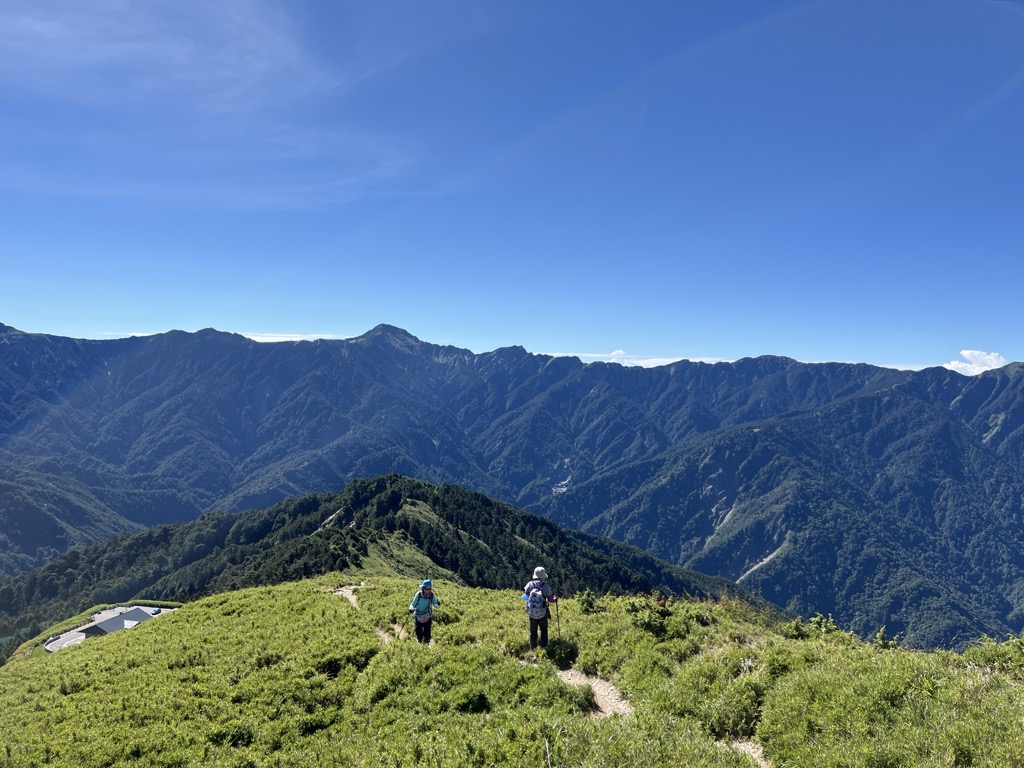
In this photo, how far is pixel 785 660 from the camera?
1551 cm

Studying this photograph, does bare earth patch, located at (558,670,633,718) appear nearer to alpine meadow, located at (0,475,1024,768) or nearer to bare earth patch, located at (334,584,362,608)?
alpine meadow, located at (0,475,1024,768)

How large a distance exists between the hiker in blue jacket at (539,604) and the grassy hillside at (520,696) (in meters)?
0.76

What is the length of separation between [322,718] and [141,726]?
662 centimetres

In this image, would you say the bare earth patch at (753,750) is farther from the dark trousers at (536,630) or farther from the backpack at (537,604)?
the dark trousers at (536,630)

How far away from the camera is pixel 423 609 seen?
22906mm

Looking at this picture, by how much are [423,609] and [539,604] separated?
5.89 meters

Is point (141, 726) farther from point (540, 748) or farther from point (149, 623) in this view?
point (149, 623)

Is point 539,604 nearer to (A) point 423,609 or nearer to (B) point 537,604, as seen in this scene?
(B) point 537,604

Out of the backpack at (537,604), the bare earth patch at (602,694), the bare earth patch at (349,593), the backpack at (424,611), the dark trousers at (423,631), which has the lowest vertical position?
the bare earth patch at (349,593)

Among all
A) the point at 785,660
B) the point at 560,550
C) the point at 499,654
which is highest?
the point at 785,660

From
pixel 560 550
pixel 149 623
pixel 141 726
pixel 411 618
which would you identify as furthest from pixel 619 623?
pixel 560 550

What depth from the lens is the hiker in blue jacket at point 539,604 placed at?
66.3 ft

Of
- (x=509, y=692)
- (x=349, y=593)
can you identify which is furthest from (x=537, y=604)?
(x=349, y=593)

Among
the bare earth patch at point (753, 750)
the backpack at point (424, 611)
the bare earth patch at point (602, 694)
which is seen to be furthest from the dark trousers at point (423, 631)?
the bare earth patch at point (753, 750)
